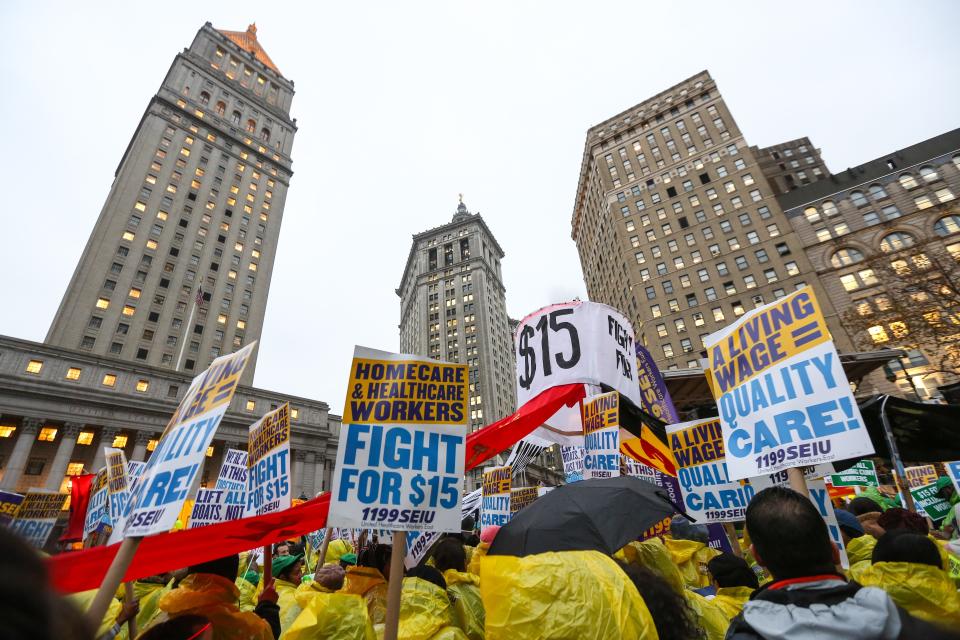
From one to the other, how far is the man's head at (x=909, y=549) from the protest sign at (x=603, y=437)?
3.22m

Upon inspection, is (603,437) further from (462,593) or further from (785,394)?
(462,593)

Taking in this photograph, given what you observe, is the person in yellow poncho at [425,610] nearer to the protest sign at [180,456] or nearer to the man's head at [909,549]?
the protest sign at [180,456]

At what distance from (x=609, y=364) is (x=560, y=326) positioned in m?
1.01

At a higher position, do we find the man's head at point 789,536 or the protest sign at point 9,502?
the protest sign at point 9,502

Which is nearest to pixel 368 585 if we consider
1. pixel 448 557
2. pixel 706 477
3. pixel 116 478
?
pixel 448 557

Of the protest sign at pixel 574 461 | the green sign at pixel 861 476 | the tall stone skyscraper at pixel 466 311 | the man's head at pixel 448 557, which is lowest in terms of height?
the man's head at pixel 448 557

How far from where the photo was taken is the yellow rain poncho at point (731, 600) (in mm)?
3773

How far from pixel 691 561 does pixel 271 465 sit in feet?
20.8

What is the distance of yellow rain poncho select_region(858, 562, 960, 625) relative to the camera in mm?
3336

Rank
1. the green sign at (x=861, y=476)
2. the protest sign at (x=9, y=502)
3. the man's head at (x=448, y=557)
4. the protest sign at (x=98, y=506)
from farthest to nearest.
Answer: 1. the green sign at (x=861, y=476)
2. the protest sign at (x=9, y=502)
3. the protest sign at (x=98, y=506)
4. the man's head at (x=448, y=557)

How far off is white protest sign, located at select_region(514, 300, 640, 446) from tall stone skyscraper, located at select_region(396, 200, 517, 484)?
69.4m

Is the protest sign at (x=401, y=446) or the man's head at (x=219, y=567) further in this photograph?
the protest sign at (x=401, y=446)

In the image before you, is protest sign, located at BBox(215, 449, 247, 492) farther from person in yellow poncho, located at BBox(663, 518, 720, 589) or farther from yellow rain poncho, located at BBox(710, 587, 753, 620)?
yellow rain poncho, located at BBox(710, 587, 753, 620)

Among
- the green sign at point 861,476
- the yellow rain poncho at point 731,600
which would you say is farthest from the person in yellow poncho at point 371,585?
the green sign at point 861,476
